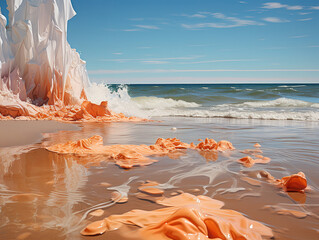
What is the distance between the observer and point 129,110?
11.8 metres

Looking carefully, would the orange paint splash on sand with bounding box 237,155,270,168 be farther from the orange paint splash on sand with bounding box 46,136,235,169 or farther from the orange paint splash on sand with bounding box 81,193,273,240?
the orange paint splash on sand with bounding box 81,193,273,240

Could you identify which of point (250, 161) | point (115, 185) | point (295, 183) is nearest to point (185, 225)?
point (115, 185)

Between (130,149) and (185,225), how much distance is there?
252cm

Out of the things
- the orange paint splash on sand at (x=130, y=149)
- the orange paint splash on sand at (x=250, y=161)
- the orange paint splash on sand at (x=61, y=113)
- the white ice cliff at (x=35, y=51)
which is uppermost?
the white ice cliff at (x=35, y=51)

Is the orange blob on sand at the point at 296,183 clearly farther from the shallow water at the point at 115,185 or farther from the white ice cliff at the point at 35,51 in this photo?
the white ice cliff at the point at 35,51

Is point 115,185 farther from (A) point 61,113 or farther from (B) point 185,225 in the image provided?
(A) point 61,113

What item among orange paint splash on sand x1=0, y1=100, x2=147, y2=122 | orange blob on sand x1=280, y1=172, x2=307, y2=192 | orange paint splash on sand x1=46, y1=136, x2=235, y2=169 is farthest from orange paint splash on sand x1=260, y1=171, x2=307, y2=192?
orange paint splash on sand x1=0, y1=100, x2=147, y2=122

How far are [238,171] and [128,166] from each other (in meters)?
1.35

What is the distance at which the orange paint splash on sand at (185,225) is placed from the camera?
176 centimetres

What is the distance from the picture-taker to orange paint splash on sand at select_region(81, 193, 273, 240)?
1.76m

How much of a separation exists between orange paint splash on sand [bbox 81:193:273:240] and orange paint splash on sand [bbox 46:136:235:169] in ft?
5.13

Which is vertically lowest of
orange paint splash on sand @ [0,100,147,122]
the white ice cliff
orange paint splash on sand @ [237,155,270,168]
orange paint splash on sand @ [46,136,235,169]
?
orange paint splash on sand @ [237,155,270,168]

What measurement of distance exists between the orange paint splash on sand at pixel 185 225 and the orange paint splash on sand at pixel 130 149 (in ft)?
5.13

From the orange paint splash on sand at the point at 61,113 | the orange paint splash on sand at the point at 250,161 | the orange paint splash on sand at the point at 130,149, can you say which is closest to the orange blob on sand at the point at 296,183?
the orange paint splash on sand at the point at 250,161
